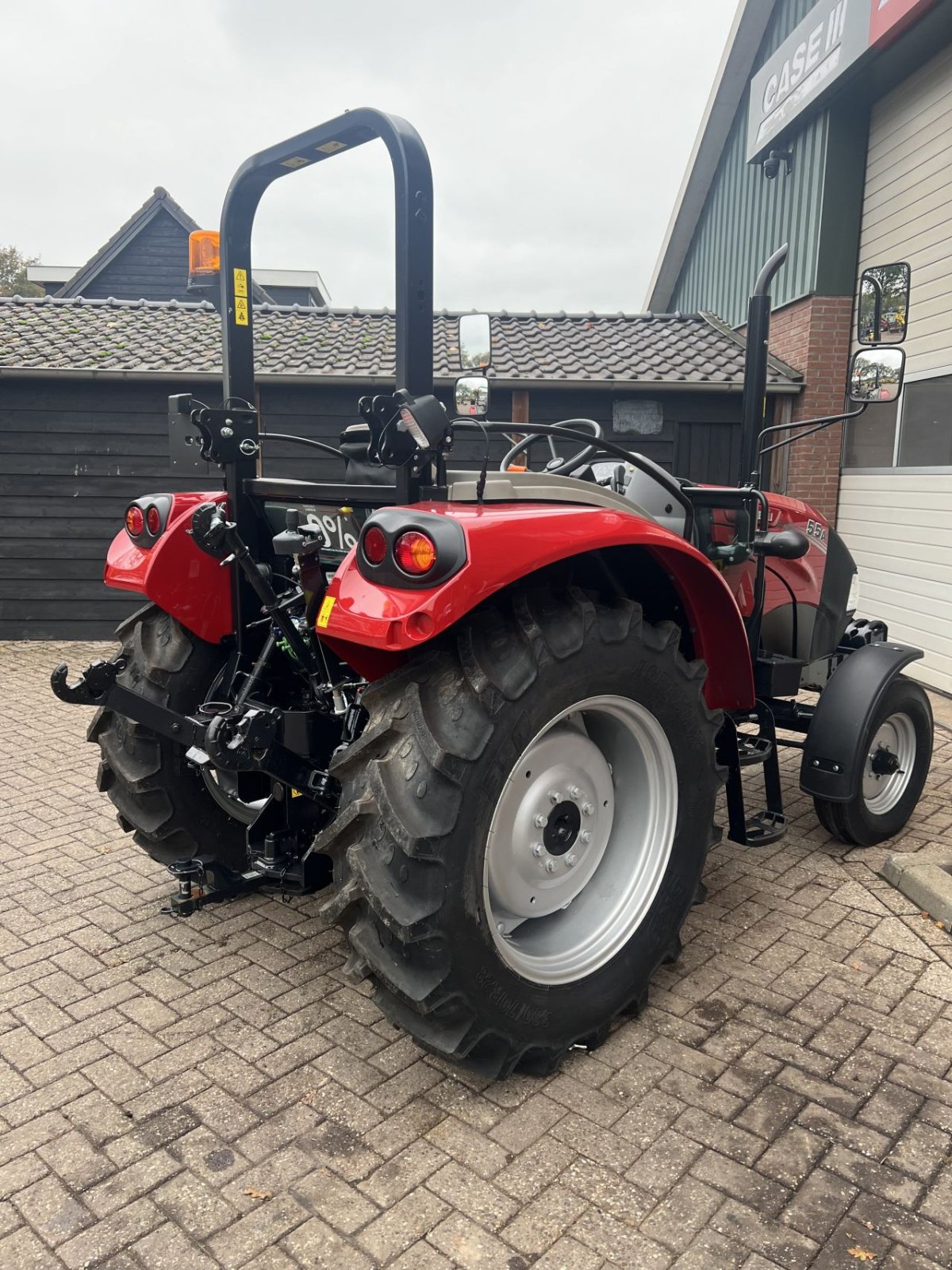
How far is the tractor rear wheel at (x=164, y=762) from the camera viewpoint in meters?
2.84

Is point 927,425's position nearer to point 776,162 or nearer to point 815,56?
point 815,56

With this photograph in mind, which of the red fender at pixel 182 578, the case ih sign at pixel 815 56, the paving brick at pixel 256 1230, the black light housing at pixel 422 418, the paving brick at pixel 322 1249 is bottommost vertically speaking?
the paving brick at pixel 256 1230

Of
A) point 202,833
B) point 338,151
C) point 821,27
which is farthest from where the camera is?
point 821,27

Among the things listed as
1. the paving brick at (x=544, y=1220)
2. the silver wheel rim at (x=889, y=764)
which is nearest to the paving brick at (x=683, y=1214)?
the paving brick at (x=544, y=1220)

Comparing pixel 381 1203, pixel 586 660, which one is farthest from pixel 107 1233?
pixel 586 660

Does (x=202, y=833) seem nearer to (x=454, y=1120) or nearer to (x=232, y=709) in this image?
(x=232, y=709)

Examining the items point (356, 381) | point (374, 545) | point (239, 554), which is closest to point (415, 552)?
point (374, 545)

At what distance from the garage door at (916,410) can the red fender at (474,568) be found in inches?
218

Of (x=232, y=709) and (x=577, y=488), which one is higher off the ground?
(x=577, y=488)

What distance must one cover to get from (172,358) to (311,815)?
25.5 feet

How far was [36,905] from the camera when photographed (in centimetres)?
330

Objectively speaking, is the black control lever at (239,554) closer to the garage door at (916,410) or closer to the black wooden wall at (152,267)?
the garage door at (916,410)

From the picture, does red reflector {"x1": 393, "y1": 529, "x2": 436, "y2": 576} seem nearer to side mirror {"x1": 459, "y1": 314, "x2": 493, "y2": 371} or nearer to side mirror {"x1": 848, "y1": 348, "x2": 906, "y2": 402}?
side mirror {"x1": 459, "y1": 314, "x2": 493, "y2": 371}

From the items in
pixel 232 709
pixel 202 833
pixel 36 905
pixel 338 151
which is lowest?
pixel 36 905
